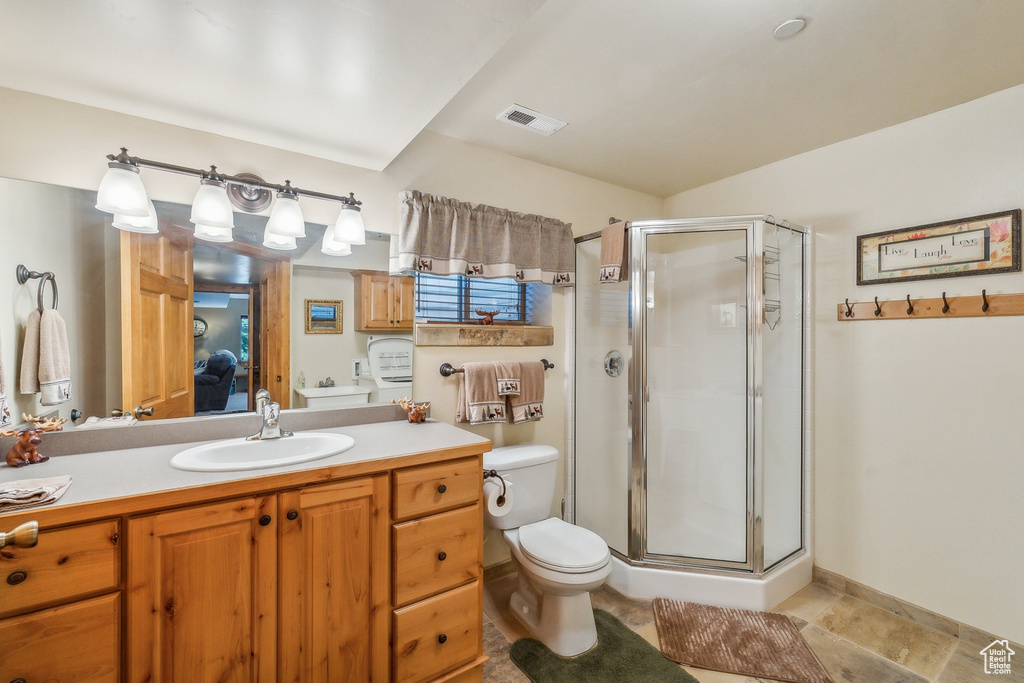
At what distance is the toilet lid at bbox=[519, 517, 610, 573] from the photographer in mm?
1754

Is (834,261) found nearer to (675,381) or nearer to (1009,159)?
(1009,159)

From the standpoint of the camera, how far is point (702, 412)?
2.45 meters

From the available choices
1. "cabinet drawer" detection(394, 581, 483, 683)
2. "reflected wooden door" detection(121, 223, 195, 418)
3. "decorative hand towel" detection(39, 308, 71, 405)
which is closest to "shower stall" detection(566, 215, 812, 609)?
"cabinet drawer" detection(394, 581, 483, 683)

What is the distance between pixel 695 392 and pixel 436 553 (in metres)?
1.69

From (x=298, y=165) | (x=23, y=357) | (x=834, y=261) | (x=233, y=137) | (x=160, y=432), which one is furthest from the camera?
(x=834, y=261)

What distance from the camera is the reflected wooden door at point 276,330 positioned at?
178 cm

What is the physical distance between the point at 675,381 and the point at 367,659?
192 centimetres

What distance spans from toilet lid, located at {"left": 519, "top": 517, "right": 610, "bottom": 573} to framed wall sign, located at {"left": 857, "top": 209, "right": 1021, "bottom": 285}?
193 centimetres

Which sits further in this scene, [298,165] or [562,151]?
[562,151]

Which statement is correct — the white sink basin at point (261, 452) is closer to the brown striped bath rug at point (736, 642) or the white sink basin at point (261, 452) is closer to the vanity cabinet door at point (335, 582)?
the vanity cabinet door at point (335, 582)

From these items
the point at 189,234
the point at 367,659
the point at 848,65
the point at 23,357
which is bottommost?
the point at 367,659

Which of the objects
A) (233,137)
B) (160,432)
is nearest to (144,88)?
(233,137)

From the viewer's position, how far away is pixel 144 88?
54.5 inches

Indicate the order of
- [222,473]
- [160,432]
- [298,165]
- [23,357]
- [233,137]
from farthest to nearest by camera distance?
[298,165] < [233,137] < [160,432] < [23,357] < [222,473]
